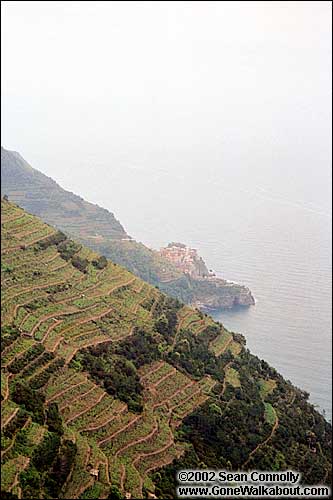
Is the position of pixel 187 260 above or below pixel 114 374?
above

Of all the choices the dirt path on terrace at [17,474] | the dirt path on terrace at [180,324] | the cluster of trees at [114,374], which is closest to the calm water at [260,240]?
the dirt path on terrace at [180,324]

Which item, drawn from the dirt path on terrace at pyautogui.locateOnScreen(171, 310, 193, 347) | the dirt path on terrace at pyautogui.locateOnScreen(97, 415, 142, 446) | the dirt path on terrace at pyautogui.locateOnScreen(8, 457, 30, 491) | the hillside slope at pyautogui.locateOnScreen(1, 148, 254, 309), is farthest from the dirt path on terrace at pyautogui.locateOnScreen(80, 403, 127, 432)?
the hillside slope at pyautogui.locateOnScreen(1, 148, 254, 309)

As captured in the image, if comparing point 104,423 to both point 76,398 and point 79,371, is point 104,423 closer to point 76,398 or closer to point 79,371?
point 76,398

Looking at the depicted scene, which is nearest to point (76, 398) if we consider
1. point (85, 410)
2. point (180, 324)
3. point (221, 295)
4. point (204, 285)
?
point (85, 410)

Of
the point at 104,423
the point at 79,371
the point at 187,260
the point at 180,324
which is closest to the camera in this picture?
the point at 104,423

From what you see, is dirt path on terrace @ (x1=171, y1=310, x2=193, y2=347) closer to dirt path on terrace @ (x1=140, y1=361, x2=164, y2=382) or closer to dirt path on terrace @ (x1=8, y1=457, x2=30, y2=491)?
dirt path on terrace @ (x1=140, y1=361, x2=164, y2=382)
